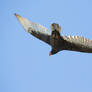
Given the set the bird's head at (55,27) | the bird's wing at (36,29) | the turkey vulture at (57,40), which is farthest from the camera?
the bird's wing at (36,29)

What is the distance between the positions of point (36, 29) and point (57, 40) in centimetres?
160

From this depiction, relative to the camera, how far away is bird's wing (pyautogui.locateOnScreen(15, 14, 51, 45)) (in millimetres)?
17781

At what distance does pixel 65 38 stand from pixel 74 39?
1.92 feet

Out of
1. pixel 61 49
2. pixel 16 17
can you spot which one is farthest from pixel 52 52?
pixel 16 17

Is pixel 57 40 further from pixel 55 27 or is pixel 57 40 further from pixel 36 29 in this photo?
pixel 36 29

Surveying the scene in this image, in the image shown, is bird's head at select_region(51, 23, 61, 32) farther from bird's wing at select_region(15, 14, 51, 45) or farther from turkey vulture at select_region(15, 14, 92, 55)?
bird's wing at select_region(15, 14, 51, 45)

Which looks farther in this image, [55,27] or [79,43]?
[79,43]

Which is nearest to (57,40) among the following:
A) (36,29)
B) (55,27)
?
(55,27)

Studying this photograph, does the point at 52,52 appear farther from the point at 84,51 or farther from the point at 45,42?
the point at 84,51

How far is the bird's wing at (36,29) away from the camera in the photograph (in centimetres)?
1778

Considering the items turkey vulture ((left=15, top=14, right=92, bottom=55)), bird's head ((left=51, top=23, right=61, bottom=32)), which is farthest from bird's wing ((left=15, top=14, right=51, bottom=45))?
bird's head ((left=51, top=23, right=61, bottom=32))

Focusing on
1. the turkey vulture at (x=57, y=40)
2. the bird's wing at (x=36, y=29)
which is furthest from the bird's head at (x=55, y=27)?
the bird's wing at (x=36, y=29)

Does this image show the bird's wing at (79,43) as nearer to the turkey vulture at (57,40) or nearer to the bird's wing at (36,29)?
the turkey vulture at (57,40)

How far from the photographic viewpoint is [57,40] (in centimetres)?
1736
